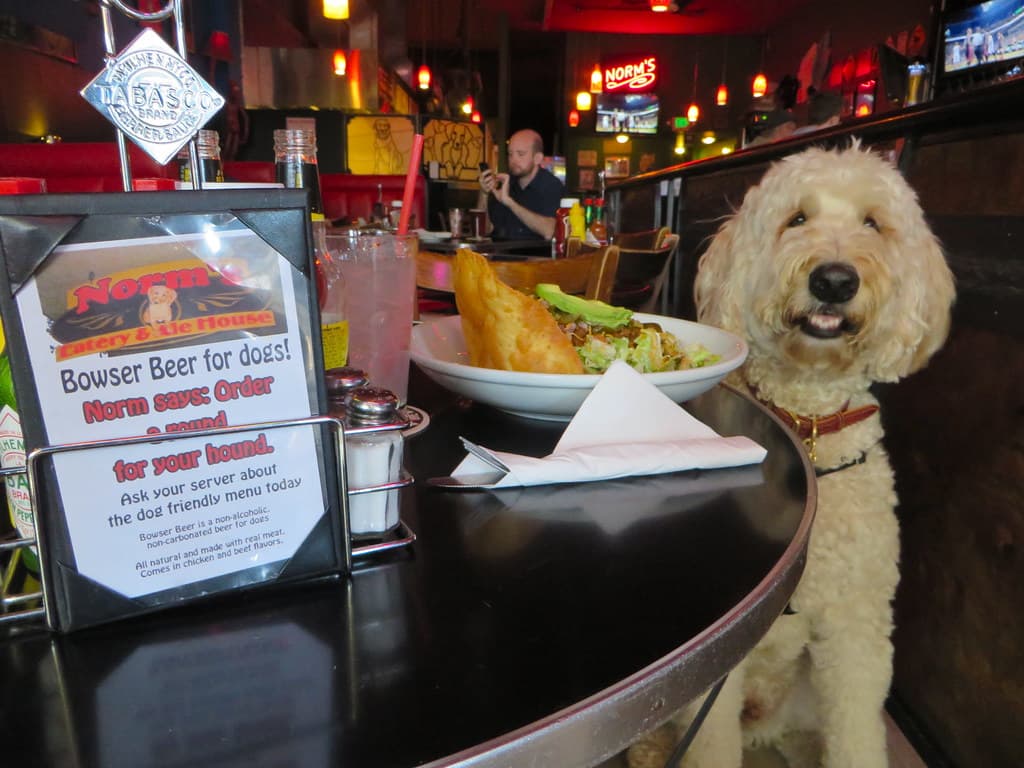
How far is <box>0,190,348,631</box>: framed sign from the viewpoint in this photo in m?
0.38

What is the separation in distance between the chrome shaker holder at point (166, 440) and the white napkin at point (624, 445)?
157 millimetres

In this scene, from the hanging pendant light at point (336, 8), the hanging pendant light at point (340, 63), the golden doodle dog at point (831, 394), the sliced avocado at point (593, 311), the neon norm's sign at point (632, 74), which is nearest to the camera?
the sliced avocado at point (593, 311)

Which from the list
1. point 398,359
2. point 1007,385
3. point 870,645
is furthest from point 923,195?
point 398,359

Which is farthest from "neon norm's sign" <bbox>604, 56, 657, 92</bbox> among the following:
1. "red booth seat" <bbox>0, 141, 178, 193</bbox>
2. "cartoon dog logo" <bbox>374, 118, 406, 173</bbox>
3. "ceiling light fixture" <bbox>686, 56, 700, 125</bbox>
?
"red booth seat" <bbox>0, 141, 178, 193</bbox>

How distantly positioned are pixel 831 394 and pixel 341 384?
121 cm

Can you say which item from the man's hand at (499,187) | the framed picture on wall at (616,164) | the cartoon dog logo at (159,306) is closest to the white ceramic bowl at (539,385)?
the cartoon dog logo at (159,306)

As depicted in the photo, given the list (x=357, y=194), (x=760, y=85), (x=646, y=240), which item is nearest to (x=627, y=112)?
(x=760, y=85)

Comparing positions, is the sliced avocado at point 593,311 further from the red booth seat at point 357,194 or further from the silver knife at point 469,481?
the red booth seat at point 357,194

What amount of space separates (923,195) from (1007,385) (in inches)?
25.4

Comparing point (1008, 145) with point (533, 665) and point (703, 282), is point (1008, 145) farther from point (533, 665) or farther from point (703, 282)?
point (533, 665)

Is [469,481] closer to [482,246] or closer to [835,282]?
[835,282]

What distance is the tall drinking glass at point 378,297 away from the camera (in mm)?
827

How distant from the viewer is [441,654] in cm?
39

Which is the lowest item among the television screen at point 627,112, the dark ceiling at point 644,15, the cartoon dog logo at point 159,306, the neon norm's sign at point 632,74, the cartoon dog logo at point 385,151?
the cartoon dog logo at point 159,306
